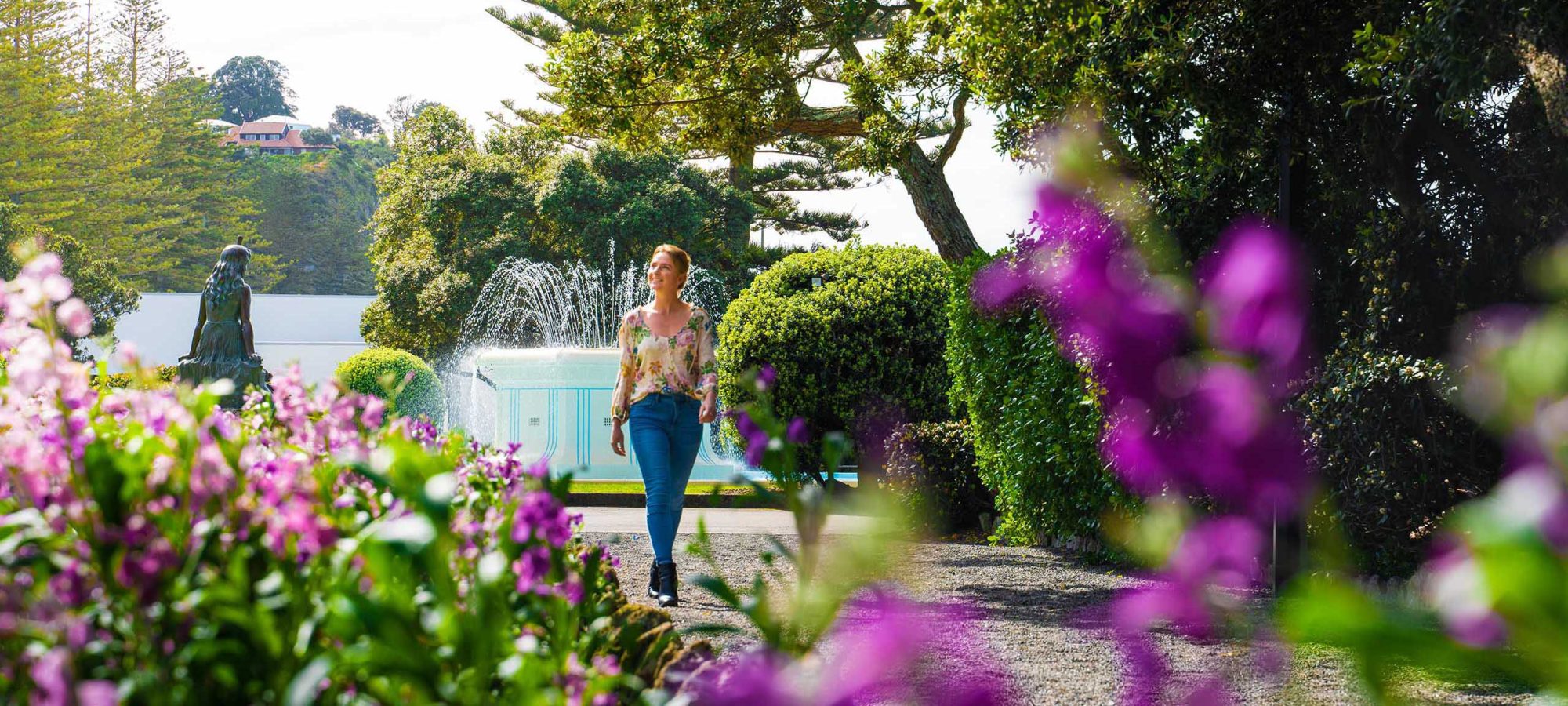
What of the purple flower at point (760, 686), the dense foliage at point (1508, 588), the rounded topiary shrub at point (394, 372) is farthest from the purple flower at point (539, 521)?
the rounded topiary shrub at point (394, 372)

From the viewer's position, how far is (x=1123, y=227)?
6340 millimetres

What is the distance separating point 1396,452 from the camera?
559 cm

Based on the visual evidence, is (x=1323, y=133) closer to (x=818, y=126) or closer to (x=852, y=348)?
(x=818, y=126)

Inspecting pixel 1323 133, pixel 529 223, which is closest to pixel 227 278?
pixel 1323 133

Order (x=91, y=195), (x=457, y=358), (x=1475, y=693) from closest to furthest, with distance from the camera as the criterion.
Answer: (x=1475, y=693), (x=457, y=358), (x=91, y=195)

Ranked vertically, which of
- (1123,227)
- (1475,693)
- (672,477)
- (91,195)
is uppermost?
(91,195)

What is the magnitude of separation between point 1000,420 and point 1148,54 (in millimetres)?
3417

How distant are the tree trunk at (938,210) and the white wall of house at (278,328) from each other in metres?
21.2

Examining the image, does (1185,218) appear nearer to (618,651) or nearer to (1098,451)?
(1098,451)

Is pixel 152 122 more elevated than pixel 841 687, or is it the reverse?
pixel 152 122

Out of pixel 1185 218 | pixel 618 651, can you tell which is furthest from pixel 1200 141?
pixel 618 651

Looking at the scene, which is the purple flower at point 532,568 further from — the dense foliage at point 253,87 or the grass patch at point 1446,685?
the dense foliage at point 253,87

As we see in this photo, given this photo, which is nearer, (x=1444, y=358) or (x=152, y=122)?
(x=1444, y=358)

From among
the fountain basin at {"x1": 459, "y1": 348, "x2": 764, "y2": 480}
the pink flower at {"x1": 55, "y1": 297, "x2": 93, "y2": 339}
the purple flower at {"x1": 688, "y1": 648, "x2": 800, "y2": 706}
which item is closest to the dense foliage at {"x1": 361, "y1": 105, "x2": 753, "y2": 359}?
the fountain basin at {"x1": 459, "y1": 348, "x2": 764, "y2": 480}
